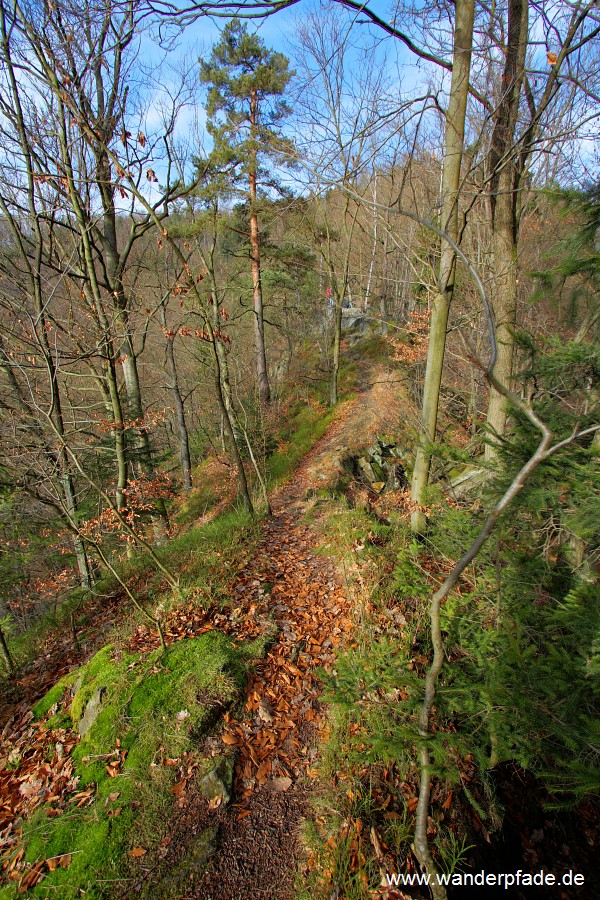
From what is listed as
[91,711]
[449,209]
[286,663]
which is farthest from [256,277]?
[91,711]

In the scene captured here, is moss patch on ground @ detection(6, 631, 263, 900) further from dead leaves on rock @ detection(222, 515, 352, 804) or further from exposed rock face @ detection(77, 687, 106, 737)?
dead leaves on rock @ detection(222, 515, 352, 804)

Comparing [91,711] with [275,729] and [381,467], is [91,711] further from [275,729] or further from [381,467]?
[381,467]

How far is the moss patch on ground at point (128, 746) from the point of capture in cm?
239

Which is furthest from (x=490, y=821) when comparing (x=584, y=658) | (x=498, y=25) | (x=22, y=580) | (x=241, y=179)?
(x=241, y=179)

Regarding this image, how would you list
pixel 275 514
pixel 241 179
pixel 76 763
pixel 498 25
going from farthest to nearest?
pixel 241 179 → pixel 275 514 → pixel 498 25 → pixel 76 763

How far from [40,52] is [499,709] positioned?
27.1 ft

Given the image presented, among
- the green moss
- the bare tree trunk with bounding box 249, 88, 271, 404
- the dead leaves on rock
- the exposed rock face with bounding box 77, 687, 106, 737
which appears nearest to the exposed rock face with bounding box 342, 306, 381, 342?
the bare tree trunk with bounding box 249, 88, 271, 404

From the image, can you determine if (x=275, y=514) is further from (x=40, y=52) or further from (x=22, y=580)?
(x=40, y=52)

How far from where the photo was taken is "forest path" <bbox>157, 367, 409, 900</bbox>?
2430 millimetres

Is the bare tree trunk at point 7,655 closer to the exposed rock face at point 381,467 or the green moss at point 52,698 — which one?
the green moss at point 52,698

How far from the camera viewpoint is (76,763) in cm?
299

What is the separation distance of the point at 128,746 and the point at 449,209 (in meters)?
5.80

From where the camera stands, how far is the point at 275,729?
321 cm

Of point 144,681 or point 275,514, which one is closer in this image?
point 144,681
